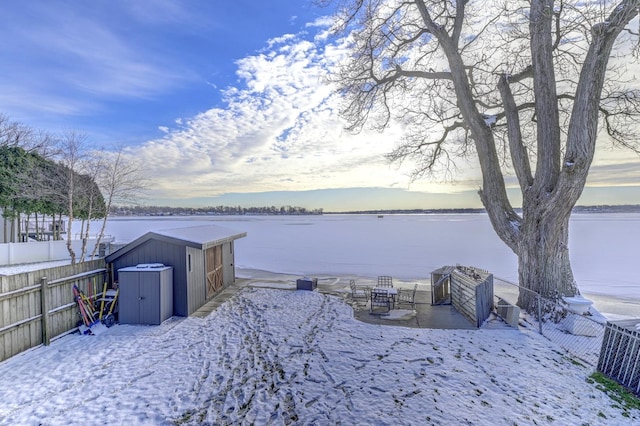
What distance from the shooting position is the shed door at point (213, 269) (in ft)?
31.3

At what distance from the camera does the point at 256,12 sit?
9688 mm

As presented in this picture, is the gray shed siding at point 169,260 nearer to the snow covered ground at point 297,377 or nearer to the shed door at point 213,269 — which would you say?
the snow covered ground at point 297,377

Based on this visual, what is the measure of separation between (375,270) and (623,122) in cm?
1168

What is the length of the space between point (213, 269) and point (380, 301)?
18.4 ft

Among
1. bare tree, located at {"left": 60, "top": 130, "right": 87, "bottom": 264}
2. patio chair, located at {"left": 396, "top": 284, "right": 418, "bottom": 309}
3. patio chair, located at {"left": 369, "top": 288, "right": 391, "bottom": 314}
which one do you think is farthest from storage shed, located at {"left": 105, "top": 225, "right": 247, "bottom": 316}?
bare tree, located at {"left": 60, "top": 130, "right": 87, "bottom": 264}

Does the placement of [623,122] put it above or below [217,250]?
above

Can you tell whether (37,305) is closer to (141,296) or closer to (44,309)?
(44,309)

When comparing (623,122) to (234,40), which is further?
(234,40)

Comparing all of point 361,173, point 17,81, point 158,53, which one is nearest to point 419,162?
point 361,173

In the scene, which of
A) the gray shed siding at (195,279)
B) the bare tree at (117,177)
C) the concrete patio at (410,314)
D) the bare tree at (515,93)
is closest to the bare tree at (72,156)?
the bare tree at (117,177)

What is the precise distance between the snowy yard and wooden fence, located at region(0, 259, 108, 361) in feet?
1.03

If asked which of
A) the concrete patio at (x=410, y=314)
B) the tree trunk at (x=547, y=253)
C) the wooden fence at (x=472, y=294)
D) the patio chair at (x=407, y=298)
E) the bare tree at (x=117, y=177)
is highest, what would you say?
the bare tree at (x=117, y=177)

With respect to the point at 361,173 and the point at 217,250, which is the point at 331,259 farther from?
the point at 217,250

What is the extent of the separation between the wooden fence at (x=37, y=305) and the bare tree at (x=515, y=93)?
9.32 metres
